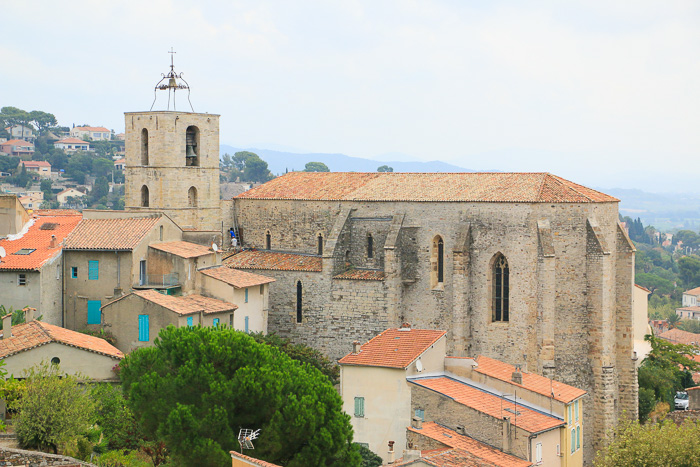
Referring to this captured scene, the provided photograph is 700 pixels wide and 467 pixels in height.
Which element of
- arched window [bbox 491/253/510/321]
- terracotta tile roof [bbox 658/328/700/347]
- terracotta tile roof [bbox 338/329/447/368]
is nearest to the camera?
terracotta tile roof [bbox 338/329/447/368]

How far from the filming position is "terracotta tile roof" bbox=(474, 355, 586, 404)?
34625 mm

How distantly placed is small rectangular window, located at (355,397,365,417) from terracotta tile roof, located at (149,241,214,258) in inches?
505

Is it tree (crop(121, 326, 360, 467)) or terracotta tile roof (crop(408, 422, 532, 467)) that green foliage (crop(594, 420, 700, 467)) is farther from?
tree (crop(121, 326, 360, 467))

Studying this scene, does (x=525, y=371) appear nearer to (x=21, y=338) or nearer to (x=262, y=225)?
(x=262, y=225)

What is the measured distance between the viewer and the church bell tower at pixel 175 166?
162 ft

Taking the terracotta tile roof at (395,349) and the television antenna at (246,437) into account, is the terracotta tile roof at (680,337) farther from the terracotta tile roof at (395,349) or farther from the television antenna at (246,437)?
the television antenna at (246,437)

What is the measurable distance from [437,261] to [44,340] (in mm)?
17859

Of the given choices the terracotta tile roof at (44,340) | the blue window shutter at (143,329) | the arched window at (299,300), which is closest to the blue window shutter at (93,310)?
the blue window shutter at (143,329)

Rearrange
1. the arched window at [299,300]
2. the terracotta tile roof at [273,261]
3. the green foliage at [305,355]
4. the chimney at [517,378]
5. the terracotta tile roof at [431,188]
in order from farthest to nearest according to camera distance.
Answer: the terracotta tile roof at [273,261] < the arched window at [299,300] < the green foliage at [305,355] < the terracotta tile roof at [431,188] < the chimney at [517,378]

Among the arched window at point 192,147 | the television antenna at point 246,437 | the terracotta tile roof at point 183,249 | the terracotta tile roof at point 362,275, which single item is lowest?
the television antenna at point 246,437

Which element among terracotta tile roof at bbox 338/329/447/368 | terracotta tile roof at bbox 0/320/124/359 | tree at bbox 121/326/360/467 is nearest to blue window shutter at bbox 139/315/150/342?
terracotta tile roof at bbox 0/320/124/359

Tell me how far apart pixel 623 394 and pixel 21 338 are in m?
25.4

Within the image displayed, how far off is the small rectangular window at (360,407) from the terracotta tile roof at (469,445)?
2311mm

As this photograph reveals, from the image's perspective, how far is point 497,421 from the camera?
30.7 m
